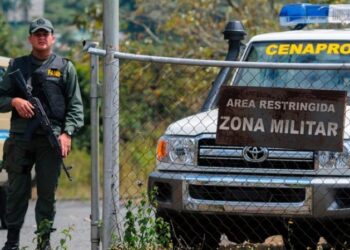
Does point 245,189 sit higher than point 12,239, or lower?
higher

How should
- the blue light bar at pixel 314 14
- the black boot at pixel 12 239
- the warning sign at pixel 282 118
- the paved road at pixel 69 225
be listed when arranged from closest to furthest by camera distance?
the warning sign at pixel 282 118
the black boot at pixel 12 239
the blue light bar at pixel 314 14
the paved road at pixel 69 225

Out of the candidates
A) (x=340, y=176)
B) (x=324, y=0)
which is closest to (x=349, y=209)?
(x=340, y=176)

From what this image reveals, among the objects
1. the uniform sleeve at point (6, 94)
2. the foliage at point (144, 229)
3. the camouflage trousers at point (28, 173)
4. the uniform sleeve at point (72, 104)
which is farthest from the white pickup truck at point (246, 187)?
the uniform sleeve at point (6, 94)

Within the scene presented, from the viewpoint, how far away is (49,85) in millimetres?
8062

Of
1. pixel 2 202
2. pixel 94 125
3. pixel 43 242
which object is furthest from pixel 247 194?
pixel 2 202

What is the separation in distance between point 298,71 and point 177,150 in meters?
1.38

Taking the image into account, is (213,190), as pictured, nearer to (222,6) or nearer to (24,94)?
(24,94)

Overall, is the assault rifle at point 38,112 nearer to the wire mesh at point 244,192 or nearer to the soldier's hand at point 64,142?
the soldier's hand at point 64,142

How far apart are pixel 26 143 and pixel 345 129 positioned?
2.27 m

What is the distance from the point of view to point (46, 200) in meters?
8.17

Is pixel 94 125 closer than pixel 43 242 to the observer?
Yes

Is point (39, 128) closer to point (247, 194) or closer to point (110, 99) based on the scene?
point (110, 99)

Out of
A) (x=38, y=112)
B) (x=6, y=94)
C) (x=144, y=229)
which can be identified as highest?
(x=6, y=94)

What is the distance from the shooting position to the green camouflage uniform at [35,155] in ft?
26.6
